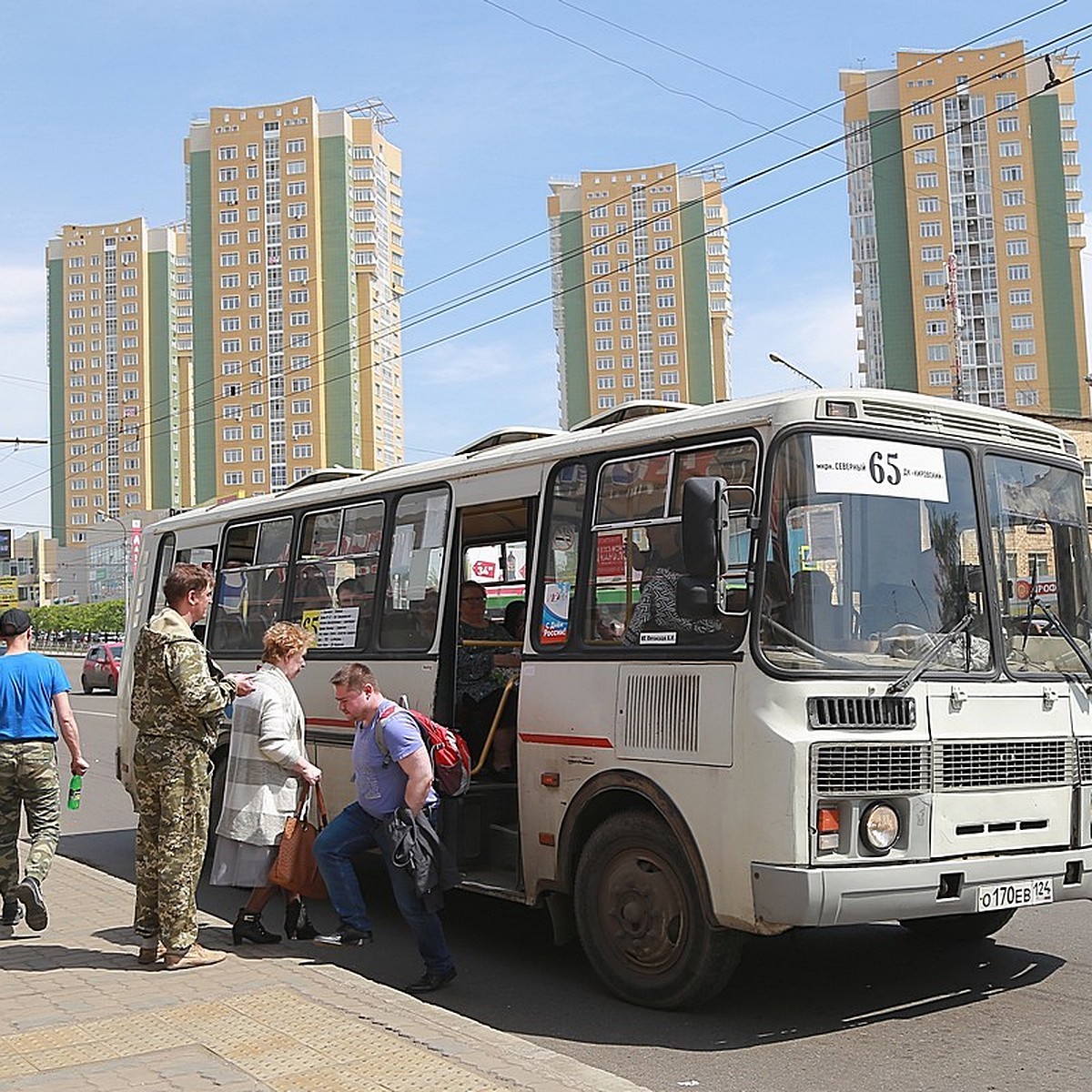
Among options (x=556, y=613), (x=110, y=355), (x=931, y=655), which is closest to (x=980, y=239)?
(x=110, y=355)

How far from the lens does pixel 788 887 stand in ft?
20.2

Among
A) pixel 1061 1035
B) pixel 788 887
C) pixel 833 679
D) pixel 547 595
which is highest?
pixel 547 595

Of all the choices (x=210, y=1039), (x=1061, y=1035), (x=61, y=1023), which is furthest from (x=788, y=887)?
(x=61, y=1023)

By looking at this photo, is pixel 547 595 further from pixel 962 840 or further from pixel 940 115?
pixel 940 115

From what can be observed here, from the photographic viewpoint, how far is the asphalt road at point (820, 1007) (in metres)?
6.03

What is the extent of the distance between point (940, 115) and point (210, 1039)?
107 m

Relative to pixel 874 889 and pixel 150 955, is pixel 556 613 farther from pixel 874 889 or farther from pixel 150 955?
pixel 150 955

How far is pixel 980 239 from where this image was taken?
106 m

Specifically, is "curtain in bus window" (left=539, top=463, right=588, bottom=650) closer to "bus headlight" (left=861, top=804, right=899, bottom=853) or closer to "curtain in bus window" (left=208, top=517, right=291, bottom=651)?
"bus headlight" (left=861, top=804, right=899, bottom=853)

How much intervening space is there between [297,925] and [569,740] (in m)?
2.05

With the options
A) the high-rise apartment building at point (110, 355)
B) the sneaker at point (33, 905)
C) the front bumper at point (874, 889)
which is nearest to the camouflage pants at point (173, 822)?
the sneaker at point (33, 905)

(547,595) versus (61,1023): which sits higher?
(547,595)

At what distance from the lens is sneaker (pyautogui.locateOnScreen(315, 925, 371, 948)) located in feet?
26.3

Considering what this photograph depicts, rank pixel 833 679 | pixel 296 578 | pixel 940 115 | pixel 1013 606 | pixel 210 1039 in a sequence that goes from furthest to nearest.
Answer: pixel 940 115 → pixel 296 578 → pixel 1013 606 → pixel 833 679 → pixel 210 1039
